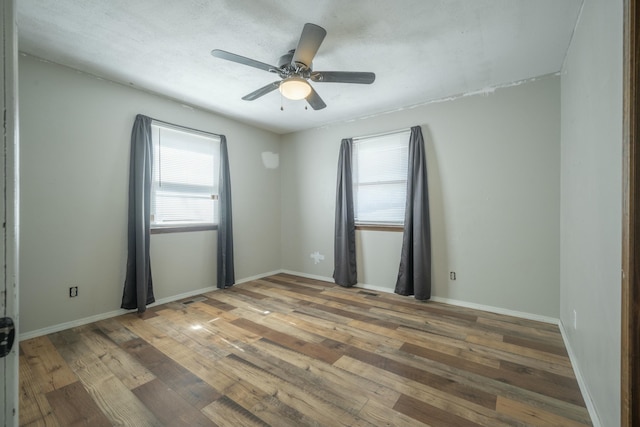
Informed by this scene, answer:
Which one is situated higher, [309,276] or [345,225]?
[345,225]

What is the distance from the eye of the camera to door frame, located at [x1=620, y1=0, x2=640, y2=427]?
101 centimetres

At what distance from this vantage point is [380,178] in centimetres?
389

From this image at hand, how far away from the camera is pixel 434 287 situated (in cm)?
341

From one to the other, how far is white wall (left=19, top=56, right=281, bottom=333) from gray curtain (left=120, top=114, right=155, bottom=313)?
3.7 inches

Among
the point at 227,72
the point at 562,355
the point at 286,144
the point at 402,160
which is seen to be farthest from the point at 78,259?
the point at 562,355

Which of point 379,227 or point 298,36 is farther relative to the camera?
point 379,227

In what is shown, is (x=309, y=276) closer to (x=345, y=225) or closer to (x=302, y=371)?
(x=345, y=225)

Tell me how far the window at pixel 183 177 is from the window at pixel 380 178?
2.15m

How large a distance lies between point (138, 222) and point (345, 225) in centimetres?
264

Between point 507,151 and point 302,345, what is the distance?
117 inches

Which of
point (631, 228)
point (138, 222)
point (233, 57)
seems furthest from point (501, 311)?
point (138, 222)

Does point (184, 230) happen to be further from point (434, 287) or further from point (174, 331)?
point (434, 287)

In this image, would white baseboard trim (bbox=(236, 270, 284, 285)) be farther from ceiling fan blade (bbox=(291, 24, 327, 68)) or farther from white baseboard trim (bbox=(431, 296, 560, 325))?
ceiling fan blade (bbox=(291, 24, 327, 68))

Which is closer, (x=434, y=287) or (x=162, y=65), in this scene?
(x=162, y=65)
